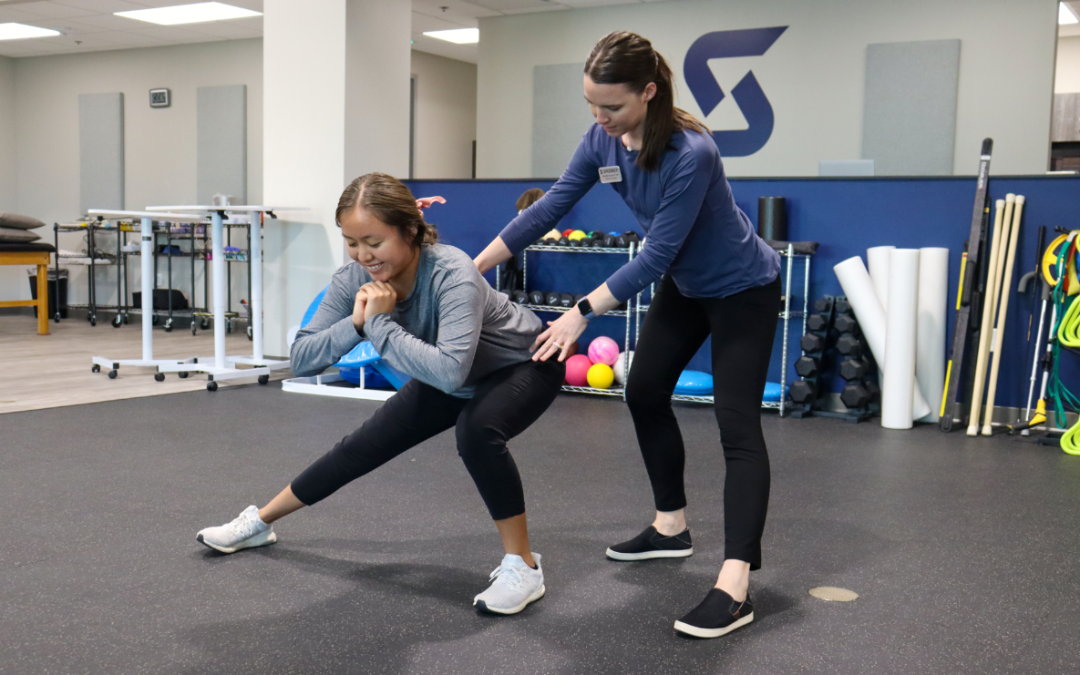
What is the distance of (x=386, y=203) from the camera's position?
1.90 meters

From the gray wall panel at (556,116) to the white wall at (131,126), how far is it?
2818 millimetres

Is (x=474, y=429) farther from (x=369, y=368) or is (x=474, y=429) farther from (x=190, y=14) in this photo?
(x=190, y=14)

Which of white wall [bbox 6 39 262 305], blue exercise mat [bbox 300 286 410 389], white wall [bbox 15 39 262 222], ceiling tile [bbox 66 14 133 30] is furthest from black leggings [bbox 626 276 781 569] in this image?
ceiling tile [bbox 66 14 133 30]

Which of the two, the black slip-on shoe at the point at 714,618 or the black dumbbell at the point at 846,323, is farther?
the black dumbbell at the point at 846,323

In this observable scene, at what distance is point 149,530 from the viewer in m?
2.62

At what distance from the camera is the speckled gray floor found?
186 centimetres

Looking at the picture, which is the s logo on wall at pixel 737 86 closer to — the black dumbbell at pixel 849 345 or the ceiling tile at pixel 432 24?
the ceiling tile at pixel 432 24

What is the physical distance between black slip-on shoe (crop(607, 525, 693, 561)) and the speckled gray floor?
34 millimetres

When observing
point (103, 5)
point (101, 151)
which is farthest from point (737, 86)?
point (101, 151)

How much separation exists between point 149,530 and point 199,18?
7.10 meters

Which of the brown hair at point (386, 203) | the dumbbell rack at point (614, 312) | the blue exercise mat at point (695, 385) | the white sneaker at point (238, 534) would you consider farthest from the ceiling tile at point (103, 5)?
the brown hair at point (386, 203)

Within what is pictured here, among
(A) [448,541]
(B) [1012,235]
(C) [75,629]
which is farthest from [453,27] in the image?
(C) [75,629]

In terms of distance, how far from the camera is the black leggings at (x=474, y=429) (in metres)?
2.03

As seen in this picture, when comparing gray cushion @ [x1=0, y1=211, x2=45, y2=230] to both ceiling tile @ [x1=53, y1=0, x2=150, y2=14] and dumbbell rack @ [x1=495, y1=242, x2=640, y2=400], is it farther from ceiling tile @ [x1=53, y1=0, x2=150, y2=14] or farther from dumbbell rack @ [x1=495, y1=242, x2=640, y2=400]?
dumbbell rack @ [x1=495, y1=242, x2=640, y2=400]
